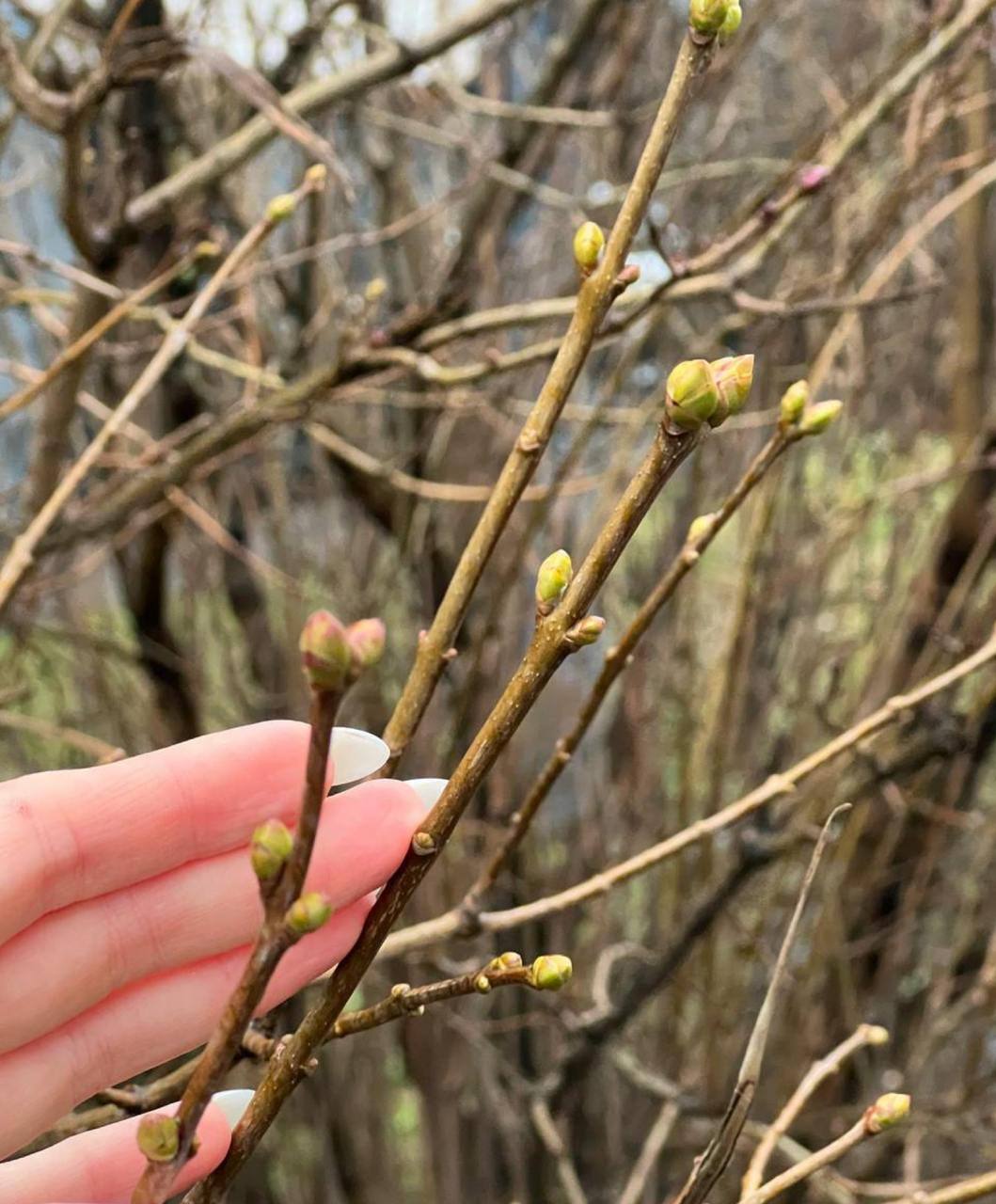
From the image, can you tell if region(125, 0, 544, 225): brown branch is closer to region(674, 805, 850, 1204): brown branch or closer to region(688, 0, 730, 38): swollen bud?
region(688, 0, 730, 38): swollen bud

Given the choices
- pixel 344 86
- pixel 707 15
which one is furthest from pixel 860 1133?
pixel 344 86

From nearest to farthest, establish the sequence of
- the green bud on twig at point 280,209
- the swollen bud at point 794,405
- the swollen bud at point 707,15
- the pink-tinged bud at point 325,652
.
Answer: the pink-tinged bud at point 325,652 < the swollen bud at point 707,15 < the swollen bud at point 794,405 < the green bud on twig at point 280,209

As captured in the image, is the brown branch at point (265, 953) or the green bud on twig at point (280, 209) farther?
the green bud on twig at point (280, 209)

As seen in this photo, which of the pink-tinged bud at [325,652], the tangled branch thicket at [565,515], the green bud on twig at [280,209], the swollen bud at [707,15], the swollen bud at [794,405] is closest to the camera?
the pink-tinged bud at [325,652]

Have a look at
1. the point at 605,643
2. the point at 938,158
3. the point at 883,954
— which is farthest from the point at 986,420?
the point at 605,643

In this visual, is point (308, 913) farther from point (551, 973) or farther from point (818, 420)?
point (818, 420)

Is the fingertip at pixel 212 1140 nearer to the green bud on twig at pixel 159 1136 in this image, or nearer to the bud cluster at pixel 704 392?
the green bud on twig at pixel 159 1136

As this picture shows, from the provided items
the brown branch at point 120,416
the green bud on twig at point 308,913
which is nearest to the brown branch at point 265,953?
the green bud on twig at point 308,913
